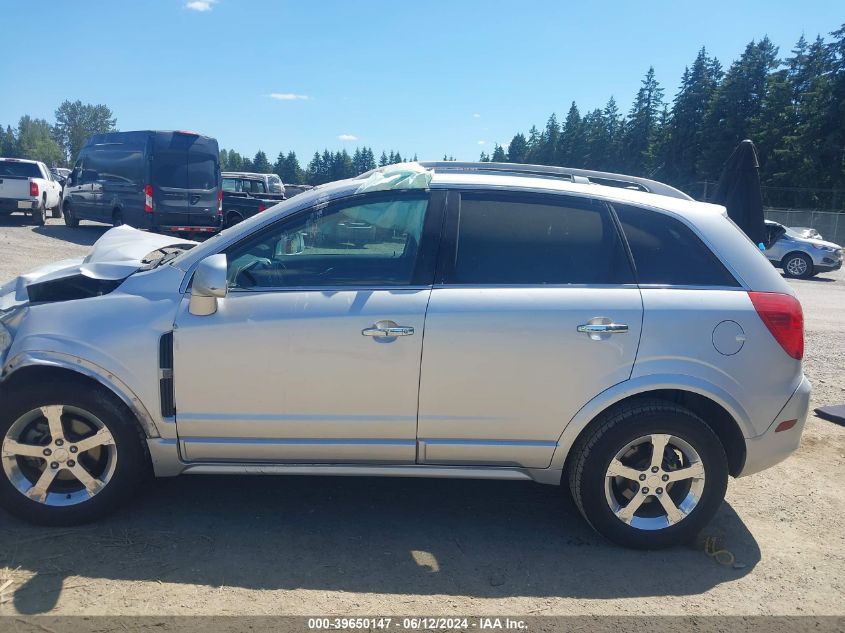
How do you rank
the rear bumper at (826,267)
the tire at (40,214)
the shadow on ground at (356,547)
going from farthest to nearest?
the tire at (40,214), the rear bumper at (826,267), the shadow on ground at (356,547)

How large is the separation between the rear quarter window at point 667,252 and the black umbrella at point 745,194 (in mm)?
3568

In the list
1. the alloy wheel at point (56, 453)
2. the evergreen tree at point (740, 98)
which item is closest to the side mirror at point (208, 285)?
the alloy wheel at point (56, 453)

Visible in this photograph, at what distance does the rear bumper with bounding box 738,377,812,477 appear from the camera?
11.5ft

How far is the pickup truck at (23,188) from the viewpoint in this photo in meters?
18.3

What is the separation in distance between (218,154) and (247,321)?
14.5 m

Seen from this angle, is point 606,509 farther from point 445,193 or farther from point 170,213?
point 170,213

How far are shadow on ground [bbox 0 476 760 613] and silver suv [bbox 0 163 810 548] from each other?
0.20m

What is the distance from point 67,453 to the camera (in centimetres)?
338

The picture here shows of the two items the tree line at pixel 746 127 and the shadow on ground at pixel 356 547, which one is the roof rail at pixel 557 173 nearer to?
the shadow on ground at pixel 356 547

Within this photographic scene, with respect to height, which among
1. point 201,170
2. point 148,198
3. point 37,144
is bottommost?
point 148,198

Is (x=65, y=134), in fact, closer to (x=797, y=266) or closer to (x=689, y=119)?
(x=689, y=119)

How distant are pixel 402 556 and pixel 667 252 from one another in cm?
212

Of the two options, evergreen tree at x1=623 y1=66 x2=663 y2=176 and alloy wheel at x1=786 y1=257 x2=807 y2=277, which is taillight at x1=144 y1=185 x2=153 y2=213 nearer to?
alloy wheel at x1=786 y1=257 x2=807 y2=277

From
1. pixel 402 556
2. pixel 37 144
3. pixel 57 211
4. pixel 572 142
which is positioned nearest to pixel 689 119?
pixel 572 142
